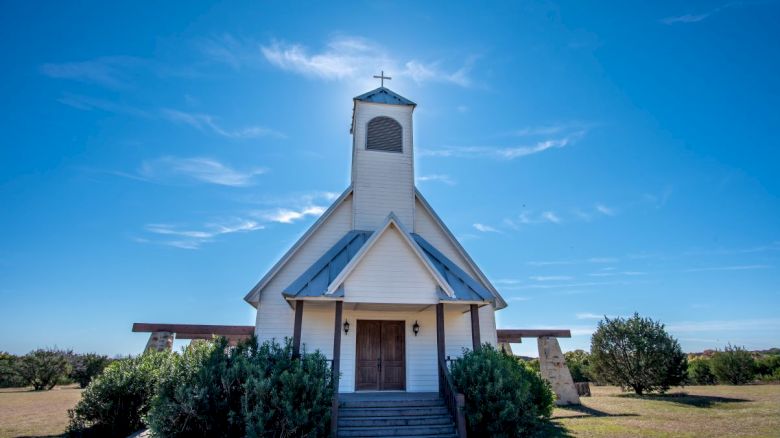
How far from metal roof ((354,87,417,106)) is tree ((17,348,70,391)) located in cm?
2574

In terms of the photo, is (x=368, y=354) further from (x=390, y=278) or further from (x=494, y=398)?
(x=494, y=398)

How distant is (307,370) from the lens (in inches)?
358

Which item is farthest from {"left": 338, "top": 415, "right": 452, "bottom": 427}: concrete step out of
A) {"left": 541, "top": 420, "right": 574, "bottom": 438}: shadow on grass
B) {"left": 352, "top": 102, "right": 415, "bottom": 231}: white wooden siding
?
{"left": 352, "top": 102, "right": 415, "bottom": 231}: white wooden siding

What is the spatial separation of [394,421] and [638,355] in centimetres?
1797

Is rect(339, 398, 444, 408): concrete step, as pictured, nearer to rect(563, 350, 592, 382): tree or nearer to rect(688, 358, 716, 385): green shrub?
rect(563, 350, 592, 382): tree

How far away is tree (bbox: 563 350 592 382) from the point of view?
29.4 metres

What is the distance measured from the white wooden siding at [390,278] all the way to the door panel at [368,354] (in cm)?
258

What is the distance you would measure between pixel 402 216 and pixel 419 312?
3.73 meters

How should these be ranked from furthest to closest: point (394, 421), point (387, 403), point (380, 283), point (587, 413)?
point (587, 413) → point (380, 283) → point (387, 403) → point (394, 421)

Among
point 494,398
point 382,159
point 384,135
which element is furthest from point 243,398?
point 384,135

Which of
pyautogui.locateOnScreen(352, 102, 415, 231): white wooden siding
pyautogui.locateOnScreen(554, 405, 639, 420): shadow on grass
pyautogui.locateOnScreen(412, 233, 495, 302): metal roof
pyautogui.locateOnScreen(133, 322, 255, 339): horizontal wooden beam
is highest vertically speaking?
pyautogui.locateOnScreen(352, 102, 415, 231): white wooden siding

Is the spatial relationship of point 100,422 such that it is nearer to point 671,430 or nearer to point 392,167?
point 392,167

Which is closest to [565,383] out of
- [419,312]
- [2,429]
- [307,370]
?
[419,312]

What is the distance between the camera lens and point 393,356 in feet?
42.2
